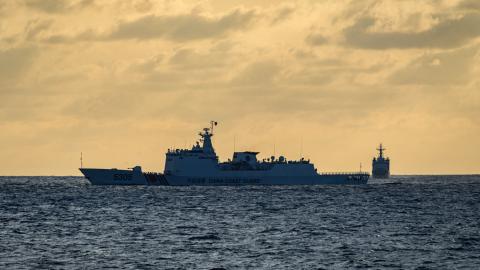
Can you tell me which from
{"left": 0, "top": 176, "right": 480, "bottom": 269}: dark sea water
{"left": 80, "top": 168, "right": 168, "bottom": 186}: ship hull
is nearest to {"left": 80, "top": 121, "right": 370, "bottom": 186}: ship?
{"left": 80, "top": 168, "right": 168, "bottom": 186}: ship hull

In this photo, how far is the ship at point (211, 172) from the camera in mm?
152250

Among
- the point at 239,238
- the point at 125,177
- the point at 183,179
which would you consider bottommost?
the point at 239,238

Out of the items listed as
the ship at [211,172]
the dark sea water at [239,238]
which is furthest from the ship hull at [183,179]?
the dark sea water at [239,238]

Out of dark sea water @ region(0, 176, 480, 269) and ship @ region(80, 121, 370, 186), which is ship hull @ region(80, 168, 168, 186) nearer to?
ship @ region(80, 121, 370, 186)

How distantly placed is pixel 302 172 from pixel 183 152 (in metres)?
23.9

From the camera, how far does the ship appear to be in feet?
500

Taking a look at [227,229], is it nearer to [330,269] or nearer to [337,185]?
[330,269]

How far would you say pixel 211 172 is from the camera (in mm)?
156000

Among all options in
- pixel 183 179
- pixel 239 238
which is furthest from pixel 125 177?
pixel 239 238

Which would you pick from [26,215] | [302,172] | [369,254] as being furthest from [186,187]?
[369,254]

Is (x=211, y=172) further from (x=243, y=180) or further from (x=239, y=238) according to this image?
(x=239, y=238)

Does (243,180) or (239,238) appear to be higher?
(243,180)

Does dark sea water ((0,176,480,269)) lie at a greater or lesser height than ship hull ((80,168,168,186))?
lesser

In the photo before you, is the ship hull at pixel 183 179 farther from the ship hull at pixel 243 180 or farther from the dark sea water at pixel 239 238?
the dark sea water at pixel 239 238
